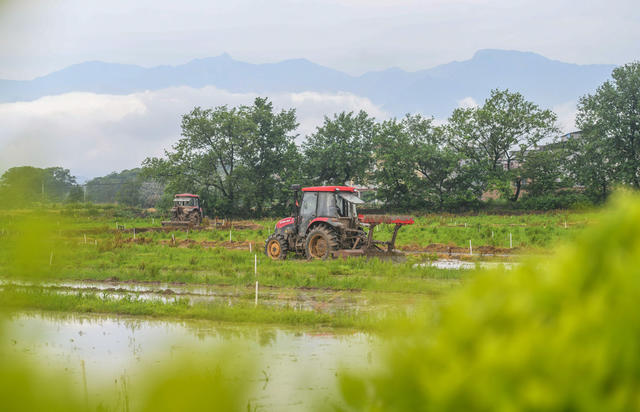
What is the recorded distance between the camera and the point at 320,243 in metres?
17.5

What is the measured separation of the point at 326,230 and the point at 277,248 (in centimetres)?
212

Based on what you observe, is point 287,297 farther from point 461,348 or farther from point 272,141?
point 272,141

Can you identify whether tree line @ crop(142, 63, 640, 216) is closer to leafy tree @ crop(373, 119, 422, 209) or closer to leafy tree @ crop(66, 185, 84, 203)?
leafy tree @ crop(373, 119, 422, 209)

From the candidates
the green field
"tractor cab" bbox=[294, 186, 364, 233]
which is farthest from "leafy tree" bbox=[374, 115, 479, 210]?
"tractor cab" bbox=[294, 186, 364, 233]

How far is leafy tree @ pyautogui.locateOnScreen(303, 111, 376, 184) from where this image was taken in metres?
53.7

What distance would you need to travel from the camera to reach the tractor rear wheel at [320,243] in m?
16.9

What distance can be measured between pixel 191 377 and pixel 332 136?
55097mm

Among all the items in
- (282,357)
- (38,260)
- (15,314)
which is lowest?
(282,357)

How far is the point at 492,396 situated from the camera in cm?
101

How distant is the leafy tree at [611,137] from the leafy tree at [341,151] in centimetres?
1878

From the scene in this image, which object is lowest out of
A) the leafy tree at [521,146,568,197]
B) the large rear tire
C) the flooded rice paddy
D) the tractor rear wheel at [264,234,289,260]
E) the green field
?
the flooded rice paddy

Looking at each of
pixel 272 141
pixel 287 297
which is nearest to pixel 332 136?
pixel 272 141

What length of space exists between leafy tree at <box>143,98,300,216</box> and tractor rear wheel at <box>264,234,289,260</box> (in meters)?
31.6

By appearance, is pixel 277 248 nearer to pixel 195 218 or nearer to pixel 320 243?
pixel 320 243
